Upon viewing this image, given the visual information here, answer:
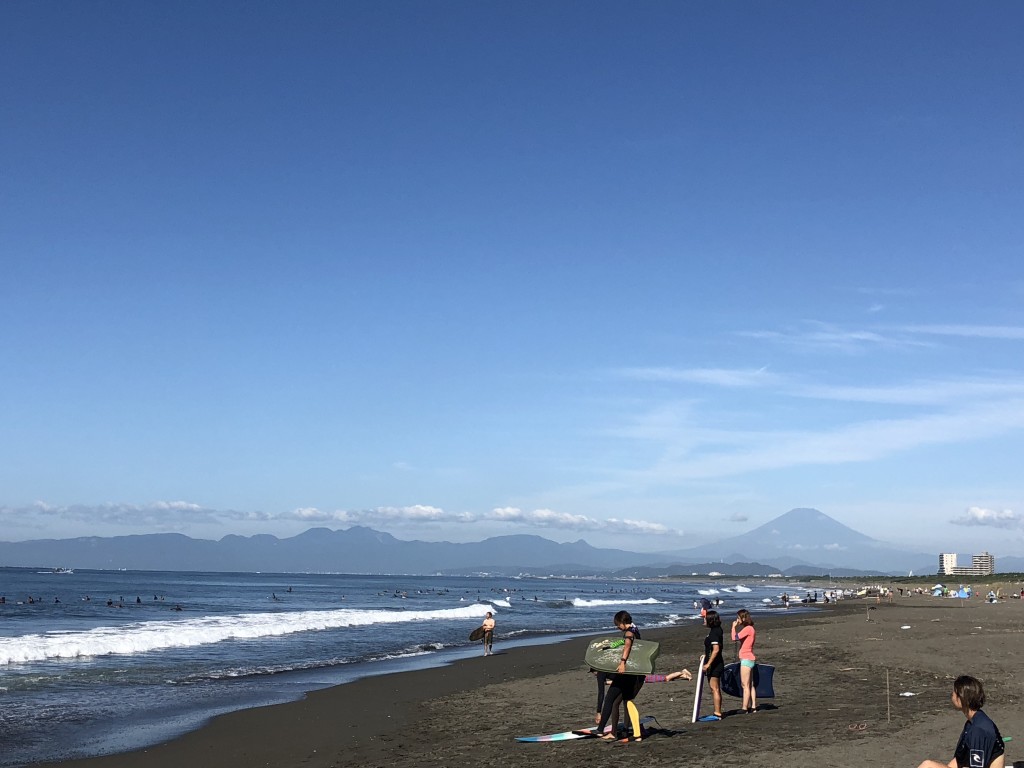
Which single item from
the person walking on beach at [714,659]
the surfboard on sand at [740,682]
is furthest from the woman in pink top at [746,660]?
the surfboard on sand at [740,682]

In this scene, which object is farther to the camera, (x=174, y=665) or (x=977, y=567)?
(x=977, y=567)

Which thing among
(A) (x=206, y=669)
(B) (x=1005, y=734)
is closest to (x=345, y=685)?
(A) (x=206, y=669)

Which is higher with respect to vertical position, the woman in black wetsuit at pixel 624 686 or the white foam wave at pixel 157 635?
the woman in black wetsuit at pixel 624 686

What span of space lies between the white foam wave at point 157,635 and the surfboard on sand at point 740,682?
64.4 feet

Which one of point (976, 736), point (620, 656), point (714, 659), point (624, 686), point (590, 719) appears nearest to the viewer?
point (976, 736)

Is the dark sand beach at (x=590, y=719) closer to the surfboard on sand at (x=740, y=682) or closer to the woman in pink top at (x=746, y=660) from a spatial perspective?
the surfboard on sand at (x=740, y=682)

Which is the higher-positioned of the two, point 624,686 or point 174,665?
point 624,686

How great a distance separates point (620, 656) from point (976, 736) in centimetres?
486

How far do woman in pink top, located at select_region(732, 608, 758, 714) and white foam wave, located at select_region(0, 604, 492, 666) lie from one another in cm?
2010

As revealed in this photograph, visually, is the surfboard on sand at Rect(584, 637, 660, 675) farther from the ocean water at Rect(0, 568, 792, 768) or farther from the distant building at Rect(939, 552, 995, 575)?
the distant building at Rect(939, 552, 995, 575)

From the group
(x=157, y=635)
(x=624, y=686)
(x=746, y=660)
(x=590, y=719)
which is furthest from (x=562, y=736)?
(x=157, y=635)

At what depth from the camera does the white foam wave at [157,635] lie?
2573 cm

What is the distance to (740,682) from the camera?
46.9ft

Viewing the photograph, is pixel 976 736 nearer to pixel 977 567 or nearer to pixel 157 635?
pixel 157 635
